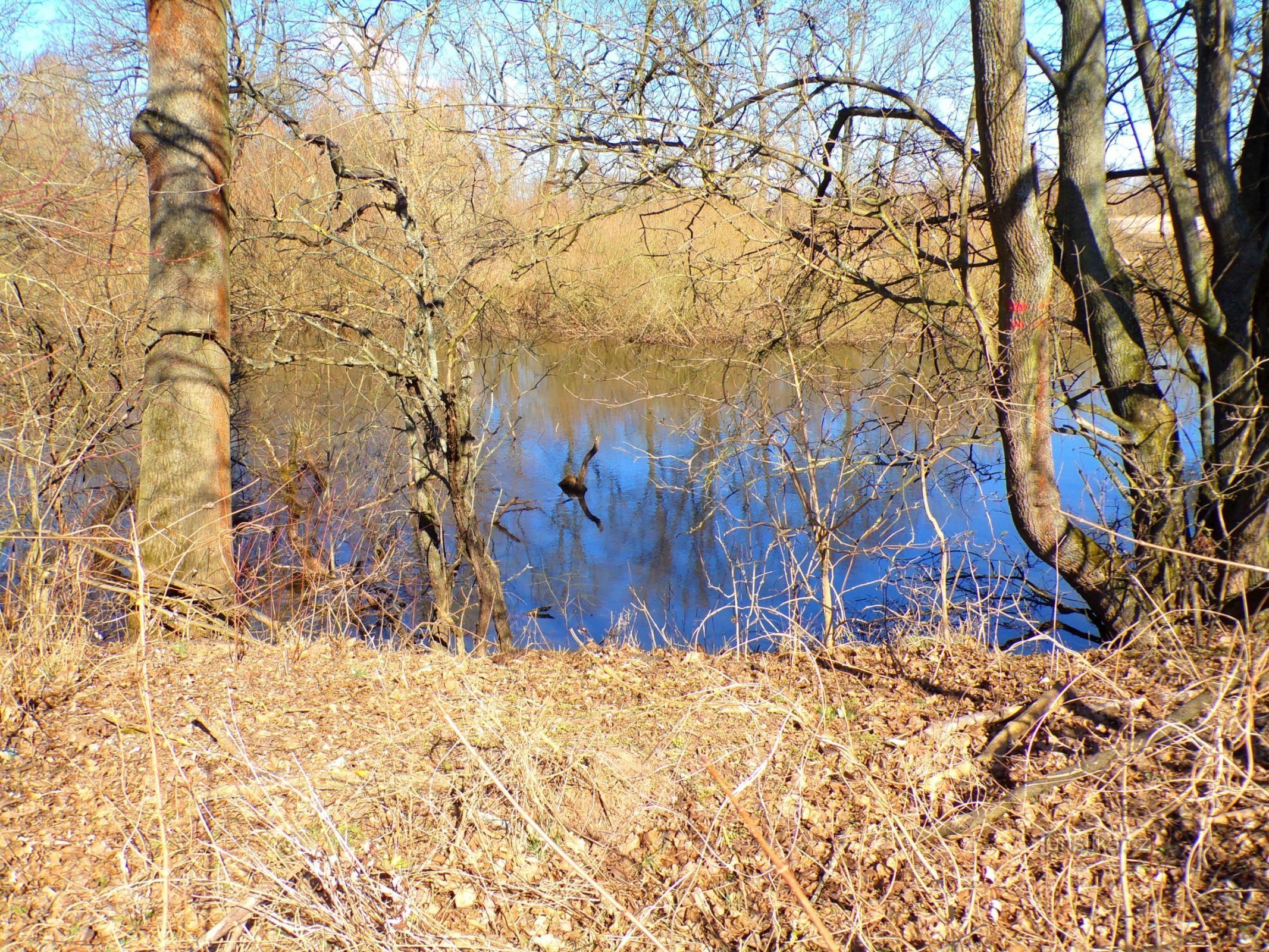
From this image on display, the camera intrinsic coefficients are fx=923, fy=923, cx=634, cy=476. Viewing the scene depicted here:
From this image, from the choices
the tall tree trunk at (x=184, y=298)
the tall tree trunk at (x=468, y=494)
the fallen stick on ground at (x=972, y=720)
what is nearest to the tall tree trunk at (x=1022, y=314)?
the fallen stick on ground at (x=972, y=720)

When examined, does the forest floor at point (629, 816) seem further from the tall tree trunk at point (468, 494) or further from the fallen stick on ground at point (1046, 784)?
the tall tree trunk at point (468, 494)

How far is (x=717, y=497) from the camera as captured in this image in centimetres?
1152

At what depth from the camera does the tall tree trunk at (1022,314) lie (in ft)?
17.7

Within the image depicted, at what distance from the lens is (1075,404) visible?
571cm

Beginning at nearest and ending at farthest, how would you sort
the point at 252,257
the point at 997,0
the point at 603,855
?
1. the point at 603,855
2. the point at 997,0
3. the point at 252,257

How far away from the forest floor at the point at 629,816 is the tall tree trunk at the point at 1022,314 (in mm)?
1797

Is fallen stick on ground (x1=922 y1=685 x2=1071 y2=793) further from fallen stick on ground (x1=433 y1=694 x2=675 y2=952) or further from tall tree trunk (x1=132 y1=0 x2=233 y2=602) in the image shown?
tall tree trunk (x1=132 y1=0 x2=233 y2=602)

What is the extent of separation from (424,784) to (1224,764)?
8.78 ft

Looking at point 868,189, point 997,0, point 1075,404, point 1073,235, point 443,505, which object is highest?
point 997,0

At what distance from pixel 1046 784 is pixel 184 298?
584 cm

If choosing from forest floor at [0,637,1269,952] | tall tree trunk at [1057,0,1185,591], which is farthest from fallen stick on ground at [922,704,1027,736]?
→ tall tree trunk at [1057,0,1185,591]

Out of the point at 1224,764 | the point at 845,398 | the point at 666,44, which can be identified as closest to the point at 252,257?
the point at 666,44

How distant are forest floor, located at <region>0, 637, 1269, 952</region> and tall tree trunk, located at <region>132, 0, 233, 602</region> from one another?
2.14 metres

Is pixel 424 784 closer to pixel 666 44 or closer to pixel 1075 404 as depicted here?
pixel 1075 404
